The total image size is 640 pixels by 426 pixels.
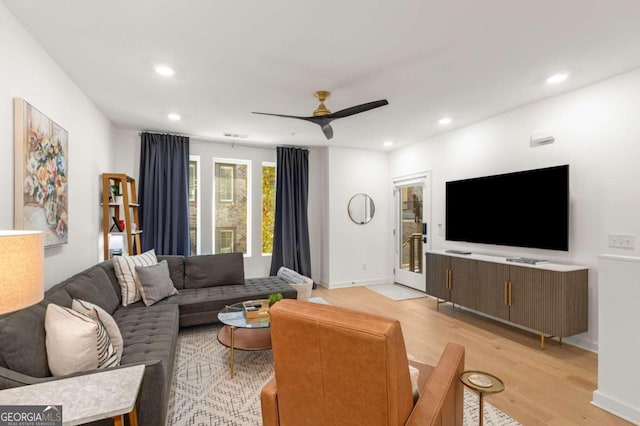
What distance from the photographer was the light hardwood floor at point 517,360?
2.11 metres

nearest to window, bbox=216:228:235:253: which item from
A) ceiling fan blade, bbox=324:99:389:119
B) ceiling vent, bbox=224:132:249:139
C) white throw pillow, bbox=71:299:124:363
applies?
ceiling vent, bbox=224:132:249:139

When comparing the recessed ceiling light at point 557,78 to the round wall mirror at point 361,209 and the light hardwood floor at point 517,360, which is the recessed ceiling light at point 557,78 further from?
the round wall mirror at point 361,209

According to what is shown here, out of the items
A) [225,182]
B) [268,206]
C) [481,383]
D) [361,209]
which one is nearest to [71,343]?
[481,383]

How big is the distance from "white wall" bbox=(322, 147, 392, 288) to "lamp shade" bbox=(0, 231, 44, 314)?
185 inches

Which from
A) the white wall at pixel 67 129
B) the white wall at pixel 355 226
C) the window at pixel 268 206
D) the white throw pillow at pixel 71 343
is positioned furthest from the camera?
the white wall at pixel 355 226

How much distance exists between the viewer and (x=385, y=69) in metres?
2.69

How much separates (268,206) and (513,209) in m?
3.76

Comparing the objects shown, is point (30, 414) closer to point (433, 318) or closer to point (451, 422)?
point (451, 422)

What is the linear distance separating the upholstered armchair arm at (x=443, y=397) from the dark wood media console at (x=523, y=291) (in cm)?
196

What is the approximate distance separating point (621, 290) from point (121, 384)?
2.97 meters

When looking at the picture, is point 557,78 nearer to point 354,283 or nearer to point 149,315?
point 354,283

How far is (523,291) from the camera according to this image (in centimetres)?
321

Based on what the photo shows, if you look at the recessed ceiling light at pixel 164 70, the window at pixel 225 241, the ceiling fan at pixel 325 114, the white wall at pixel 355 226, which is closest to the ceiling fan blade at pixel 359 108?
the ceiling fan at pixel 325 114

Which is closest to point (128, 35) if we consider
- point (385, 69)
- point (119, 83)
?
point (119, 83)
